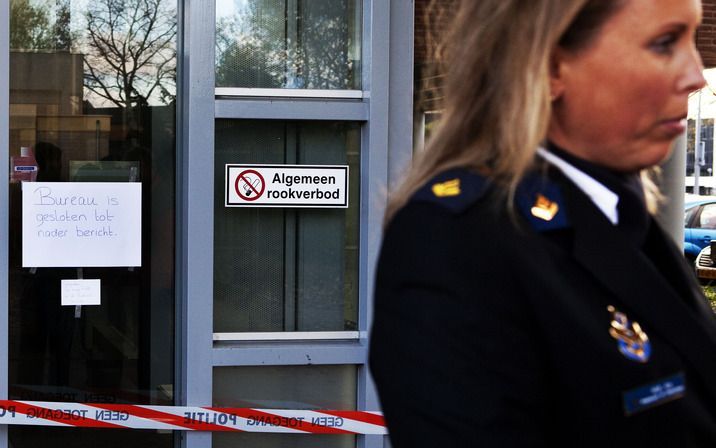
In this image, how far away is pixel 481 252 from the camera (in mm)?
1354

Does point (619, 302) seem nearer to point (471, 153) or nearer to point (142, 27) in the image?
point (471, 153)

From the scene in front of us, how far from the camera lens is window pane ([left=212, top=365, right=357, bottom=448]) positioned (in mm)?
5680

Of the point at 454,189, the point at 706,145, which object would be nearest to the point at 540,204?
the point at 454,189

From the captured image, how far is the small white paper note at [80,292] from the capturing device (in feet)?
18.4

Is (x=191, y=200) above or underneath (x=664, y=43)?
underneath

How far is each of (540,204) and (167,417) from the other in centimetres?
446

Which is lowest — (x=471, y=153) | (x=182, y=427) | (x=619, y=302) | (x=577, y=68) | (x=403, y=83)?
(x=182, y=427)

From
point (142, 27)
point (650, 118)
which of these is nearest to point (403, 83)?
point (142, 27)

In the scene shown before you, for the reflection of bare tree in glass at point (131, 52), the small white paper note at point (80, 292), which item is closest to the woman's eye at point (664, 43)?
the reflection of bare tree in glass at point (131, 52)

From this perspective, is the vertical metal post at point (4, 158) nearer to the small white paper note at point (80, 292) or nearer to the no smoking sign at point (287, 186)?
the small white paper note at point (80, 292)

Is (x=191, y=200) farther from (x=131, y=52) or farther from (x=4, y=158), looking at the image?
(x=4, y=158)

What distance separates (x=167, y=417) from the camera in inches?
221

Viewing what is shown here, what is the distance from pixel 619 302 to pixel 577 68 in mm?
310

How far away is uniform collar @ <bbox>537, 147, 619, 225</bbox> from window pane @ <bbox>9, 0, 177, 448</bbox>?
434 centimetres
